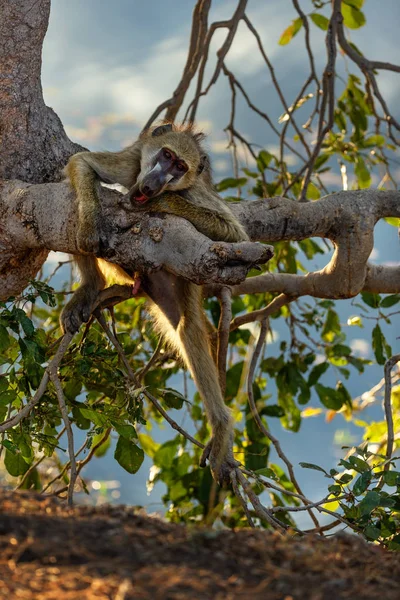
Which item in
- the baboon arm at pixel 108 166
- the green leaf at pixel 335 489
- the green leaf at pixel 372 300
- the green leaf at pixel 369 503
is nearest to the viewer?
the green leaf at pixel 369 503

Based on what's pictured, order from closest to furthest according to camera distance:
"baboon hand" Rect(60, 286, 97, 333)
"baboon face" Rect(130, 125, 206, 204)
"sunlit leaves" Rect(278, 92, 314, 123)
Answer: "baboon face" Rect(130, 125, 206, 204) < "baboon hand" Rect(60, 286, 97, 333) < "sunlit leaves" Rect(278, 92, 314, 123)

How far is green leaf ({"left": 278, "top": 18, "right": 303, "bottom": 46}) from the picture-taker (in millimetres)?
4336

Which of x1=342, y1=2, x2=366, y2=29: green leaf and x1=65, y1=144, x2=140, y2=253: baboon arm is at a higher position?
x1=342, y1=2, x2=366, y2=29: green leaf

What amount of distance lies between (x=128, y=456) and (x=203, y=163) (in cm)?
141

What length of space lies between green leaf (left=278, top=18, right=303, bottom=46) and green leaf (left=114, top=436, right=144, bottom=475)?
9.13 ft

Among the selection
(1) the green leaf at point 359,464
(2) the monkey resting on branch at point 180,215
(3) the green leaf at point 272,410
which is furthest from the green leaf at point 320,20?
(1) the green leaf at point 359,464

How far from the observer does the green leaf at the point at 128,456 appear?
255 centimetres

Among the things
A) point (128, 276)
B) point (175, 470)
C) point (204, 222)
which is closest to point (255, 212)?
point (204, 222)

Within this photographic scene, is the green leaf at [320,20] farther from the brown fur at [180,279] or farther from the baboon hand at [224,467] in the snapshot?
the baboon hand at [224,467]

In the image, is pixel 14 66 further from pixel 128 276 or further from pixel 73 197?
pixel 128 276

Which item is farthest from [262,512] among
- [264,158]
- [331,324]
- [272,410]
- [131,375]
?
[264,158]

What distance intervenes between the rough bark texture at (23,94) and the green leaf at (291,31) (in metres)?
1.84

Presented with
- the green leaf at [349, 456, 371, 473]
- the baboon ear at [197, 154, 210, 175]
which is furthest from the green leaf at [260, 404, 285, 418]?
the green leaf at [349, 456, 371, 473]

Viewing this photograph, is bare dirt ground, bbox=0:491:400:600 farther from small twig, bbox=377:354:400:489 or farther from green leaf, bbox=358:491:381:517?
small twig, bbox=377:354:400:489
